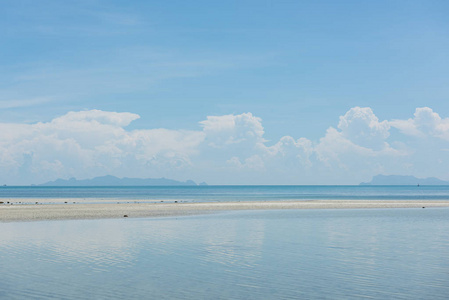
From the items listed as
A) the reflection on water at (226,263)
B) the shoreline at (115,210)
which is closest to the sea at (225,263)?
the reflection on water at (226,263)

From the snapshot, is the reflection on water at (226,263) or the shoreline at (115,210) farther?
the shoreline at (115,210)

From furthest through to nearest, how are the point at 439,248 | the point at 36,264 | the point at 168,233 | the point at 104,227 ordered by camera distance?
the point at 104,227 → the point at 168,233 → the point at 439,248 → the point at 36,264

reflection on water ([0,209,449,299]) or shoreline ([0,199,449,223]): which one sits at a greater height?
reflection on water ([0,209,449,299])

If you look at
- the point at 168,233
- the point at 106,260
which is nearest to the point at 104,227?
the point at 168,233

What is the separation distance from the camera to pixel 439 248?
30766 millimetres

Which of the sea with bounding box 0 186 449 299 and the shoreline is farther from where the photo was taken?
the shoreline

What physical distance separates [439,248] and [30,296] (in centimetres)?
2488

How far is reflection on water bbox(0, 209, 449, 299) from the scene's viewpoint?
63.4ft

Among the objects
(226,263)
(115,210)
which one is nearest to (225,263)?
(226,263)

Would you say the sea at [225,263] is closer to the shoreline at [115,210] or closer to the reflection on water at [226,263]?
the reflection on water at [226,263]

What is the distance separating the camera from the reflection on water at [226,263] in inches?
761

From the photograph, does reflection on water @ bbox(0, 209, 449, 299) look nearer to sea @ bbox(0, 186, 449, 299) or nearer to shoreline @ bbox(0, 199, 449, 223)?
sea @ bbox(0, 186, 449, 299)

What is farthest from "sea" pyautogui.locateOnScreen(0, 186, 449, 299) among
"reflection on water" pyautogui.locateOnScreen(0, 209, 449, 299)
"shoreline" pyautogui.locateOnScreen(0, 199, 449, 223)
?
"shoreline" pyautogui.locateOnScreen(0, 199, 449, 223)

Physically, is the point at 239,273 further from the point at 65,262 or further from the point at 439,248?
the point at 439,248
